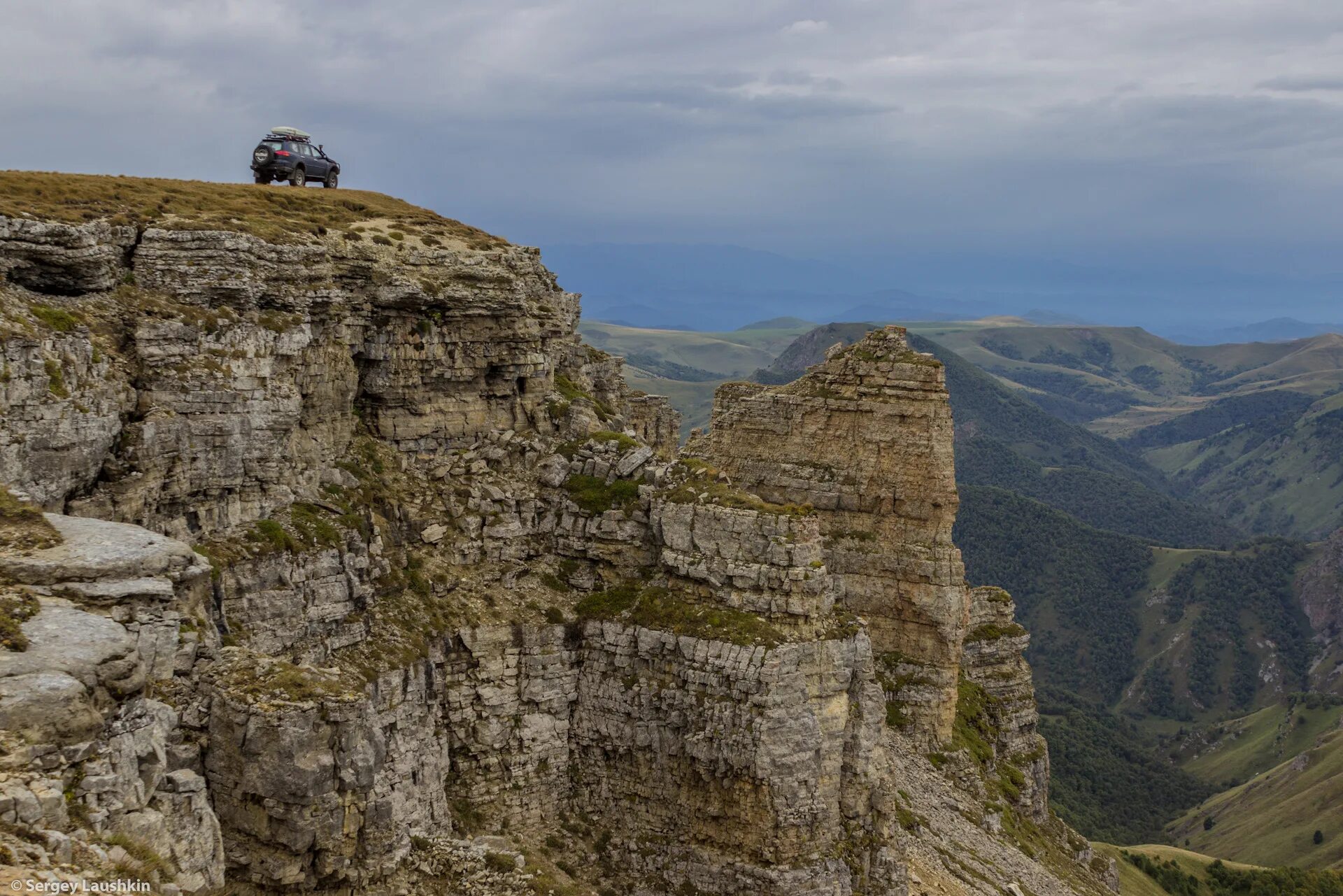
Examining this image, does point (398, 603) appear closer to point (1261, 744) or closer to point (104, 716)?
point (104, 716)

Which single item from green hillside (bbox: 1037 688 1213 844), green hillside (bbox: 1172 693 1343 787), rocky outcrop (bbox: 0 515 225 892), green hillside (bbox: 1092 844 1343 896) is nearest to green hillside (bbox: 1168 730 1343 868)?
green hillside (bbox: 1037 688 1213 844)

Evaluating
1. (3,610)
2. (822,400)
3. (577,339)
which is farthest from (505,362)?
(3,610)

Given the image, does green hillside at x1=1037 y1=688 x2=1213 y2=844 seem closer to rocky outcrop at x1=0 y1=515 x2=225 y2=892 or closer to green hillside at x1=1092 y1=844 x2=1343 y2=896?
green hillside at x1=1092 y1=844 x2=1343 y2=896

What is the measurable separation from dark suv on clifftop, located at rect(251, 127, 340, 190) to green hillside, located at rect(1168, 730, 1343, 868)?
406ft

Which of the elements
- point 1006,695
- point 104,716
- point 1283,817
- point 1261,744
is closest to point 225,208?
point 104,716

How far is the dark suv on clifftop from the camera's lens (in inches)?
2092

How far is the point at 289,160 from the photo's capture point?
176 feet

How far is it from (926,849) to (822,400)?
2740 centimetres

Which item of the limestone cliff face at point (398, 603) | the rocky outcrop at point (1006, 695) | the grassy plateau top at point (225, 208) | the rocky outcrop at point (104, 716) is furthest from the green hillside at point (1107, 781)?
the rocky outcrop at point (104, 716)

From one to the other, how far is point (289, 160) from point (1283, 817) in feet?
465

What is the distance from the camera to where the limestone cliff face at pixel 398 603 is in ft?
93.5

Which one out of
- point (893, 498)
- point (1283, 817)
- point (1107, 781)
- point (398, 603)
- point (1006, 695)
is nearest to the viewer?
point (398, 603)

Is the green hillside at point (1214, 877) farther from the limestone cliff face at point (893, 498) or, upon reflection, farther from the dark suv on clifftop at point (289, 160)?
the dark suv on clifftop at point (289, 160)

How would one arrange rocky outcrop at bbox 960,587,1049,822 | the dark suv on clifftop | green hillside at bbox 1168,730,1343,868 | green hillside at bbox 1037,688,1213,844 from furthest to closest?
green hillside at bbox 1037,688,1213,844
green hillside at bbox 1168,730,1343,868
rocky outcrop at bbox 960,587,1049,822
the dark suv on clifftop
